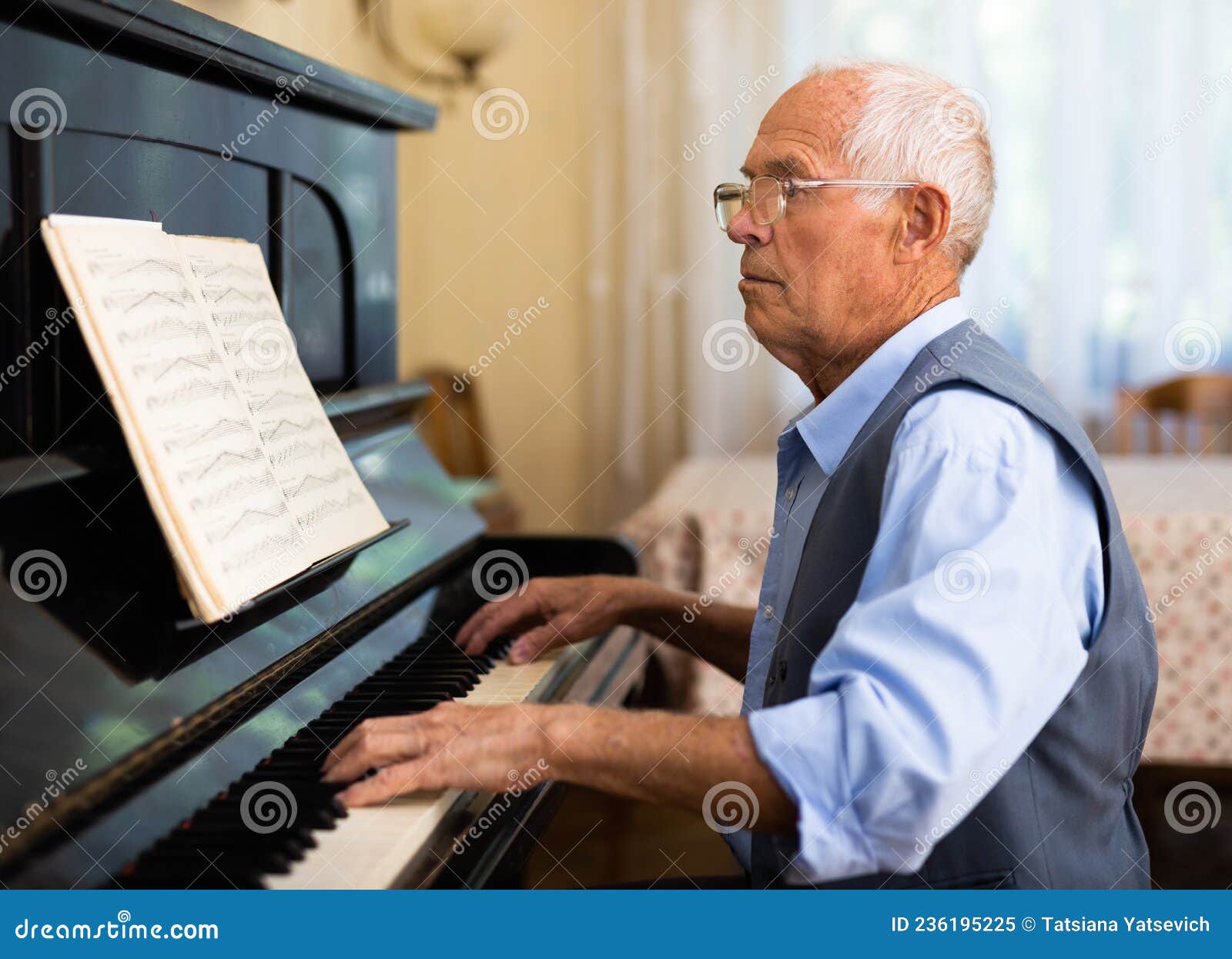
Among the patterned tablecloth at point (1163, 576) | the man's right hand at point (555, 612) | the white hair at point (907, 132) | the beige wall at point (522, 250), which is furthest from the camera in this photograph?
the beige wall at point (522, 250)

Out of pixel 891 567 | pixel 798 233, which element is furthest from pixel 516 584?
pixel 891 567

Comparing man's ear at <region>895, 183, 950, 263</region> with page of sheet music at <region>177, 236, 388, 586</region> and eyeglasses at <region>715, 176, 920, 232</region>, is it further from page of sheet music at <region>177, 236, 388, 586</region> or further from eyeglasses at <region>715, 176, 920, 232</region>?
page of sheet music at <region>177, 236, 388, 586</region>

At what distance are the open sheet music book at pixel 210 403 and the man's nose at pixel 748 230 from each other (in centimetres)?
50

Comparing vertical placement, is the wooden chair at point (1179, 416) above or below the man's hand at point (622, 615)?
below

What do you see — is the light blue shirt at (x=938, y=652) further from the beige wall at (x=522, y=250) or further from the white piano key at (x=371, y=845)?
the beige wall at (x=522, y=250)

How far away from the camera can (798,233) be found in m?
1.20

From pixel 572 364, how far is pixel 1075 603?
3.62 metres

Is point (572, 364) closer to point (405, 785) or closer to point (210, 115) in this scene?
point (210, 115)

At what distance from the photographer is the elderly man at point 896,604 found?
91 centimetres

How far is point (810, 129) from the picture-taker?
46.0 inches

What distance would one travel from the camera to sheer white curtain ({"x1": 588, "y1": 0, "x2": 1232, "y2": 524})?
4.01 meters

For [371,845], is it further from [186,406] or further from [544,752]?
[186,406]

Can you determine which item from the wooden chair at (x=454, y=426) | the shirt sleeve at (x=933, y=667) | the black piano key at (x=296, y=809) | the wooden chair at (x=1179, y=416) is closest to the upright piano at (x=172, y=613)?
the black piano key at (x=296, y=809)

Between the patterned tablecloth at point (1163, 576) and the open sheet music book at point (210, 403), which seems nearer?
the open sheet music book at point (210, 403)
